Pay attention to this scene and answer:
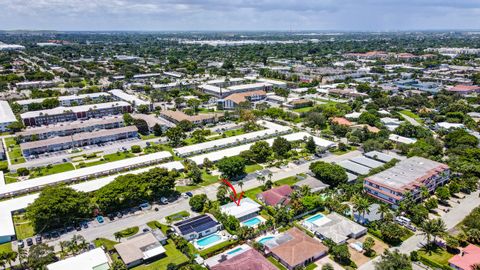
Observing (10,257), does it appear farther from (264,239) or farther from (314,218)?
(314,218)

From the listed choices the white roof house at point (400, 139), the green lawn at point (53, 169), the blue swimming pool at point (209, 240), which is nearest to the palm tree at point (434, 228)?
the blue swimming pool at point (209, 240)

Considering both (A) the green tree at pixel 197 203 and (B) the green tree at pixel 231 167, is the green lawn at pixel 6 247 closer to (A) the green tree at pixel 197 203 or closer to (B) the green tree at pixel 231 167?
(A) the green tree at pixel 197 203

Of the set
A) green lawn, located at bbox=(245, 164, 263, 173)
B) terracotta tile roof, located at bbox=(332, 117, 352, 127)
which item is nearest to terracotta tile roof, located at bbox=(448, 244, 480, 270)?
green lawn, located at bbox=(245, 164, 263, 173)

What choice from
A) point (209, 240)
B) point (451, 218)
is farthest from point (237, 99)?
point (451, 218)

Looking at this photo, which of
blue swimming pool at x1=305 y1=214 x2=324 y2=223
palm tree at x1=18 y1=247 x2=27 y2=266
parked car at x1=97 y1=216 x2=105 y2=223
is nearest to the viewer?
palm tree at x1=18 y1=247 x2=27 y2=266

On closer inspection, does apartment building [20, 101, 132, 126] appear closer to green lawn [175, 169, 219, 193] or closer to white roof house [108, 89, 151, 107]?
white roof house [108, 89, 151, 107]
